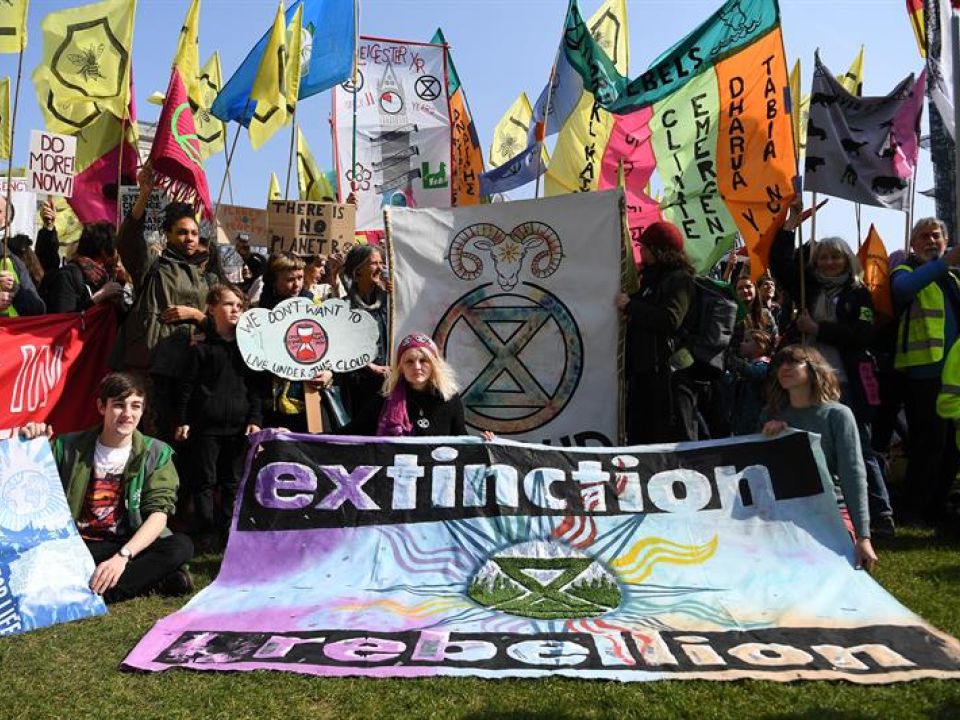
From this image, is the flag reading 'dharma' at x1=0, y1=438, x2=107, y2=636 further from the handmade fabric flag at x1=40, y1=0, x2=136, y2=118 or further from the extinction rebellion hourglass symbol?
the handmade fabric flag at x1=40, y1=0, x2=136, y2=118

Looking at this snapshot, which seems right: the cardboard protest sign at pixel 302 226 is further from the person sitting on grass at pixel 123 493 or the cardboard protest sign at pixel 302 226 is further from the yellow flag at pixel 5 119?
the person sitting on grass at pixel 123 493

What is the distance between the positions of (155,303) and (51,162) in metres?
3.25

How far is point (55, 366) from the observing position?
602 cm

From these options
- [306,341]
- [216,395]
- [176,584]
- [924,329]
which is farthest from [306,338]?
[924,329]

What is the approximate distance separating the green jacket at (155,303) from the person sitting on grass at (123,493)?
97 cm

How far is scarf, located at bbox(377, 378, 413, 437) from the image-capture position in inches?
194

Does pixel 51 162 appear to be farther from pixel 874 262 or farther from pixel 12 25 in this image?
pixel 874 262

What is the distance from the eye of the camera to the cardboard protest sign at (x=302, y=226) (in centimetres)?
700

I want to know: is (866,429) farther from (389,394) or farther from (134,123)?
(134,123)

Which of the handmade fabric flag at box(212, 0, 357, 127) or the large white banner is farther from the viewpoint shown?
the large white banner

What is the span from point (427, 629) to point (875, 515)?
3.24 m

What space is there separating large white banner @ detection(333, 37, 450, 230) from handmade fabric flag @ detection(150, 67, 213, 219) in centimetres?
434

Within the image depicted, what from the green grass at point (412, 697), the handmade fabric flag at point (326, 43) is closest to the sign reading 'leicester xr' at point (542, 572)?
the green grass at point (412, 697)

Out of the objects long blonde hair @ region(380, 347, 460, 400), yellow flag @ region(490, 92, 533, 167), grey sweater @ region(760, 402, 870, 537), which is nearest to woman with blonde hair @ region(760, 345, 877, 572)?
grey sweater @ region(760, 402, 870, 537)
